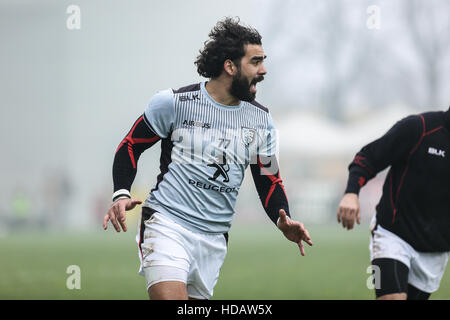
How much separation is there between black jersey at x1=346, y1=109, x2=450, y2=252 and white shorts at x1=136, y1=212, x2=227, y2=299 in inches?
49.0

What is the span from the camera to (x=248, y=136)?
5.18 meters

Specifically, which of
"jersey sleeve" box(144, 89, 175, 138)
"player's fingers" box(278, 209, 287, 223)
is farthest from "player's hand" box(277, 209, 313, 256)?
"jersey sleeve" box(144, 89, 175, 138)

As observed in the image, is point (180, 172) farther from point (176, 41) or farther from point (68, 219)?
point (176, 41)

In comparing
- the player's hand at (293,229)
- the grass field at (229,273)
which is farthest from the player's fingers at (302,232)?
the grass field at (229,273)

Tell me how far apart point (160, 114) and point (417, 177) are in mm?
2029

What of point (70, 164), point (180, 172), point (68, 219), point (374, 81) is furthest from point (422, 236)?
point (374, 81)

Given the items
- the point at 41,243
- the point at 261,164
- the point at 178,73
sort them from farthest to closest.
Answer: the point at 178,73 → the point at 41,243 → the point at 261,164

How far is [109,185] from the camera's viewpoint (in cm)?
3853

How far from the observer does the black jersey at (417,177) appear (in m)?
5.42

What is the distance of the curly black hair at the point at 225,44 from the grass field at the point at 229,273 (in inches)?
188

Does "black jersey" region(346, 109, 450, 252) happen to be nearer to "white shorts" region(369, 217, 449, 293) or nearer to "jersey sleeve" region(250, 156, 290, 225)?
"white shorts" region(369, 217, 449, 293)

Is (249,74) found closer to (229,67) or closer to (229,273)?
(229,67)

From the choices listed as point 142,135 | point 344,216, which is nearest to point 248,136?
point 142,135
